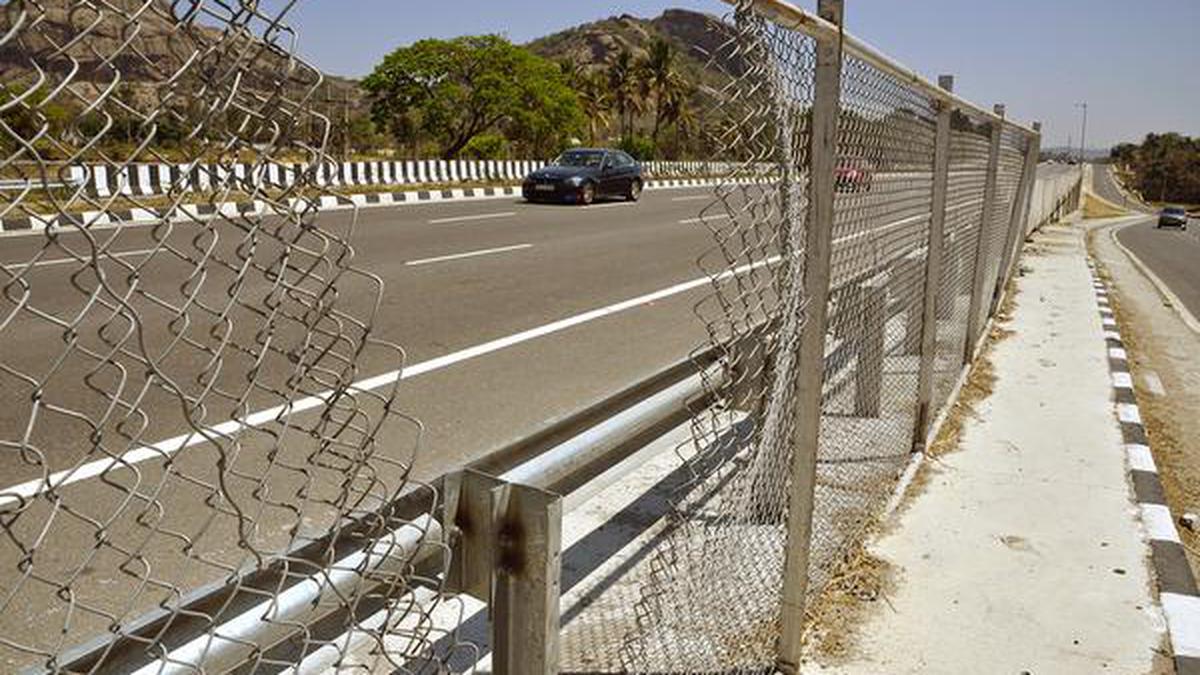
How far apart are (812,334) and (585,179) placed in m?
19.2

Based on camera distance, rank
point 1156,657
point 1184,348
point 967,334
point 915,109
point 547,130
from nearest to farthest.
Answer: point 1156,657, point 915,109, point 967,334, point 1184,348, point 547,130

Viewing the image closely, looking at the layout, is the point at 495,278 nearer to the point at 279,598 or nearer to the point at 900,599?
the point at 900,599

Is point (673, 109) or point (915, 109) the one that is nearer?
point (915, 109)

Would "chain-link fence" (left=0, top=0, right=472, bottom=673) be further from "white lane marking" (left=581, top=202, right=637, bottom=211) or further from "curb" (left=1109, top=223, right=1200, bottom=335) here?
"white lane marking" (left=581, top=202, right=637, bottom=211)

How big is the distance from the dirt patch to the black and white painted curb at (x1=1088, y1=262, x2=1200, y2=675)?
14 cm

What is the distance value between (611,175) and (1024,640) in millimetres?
20003

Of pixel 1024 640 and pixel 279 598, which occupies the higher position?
pixel 279 598

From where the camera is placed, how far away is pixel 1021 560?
3.99 m

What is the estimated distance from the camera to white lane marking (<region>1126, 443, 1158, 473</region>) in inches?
202

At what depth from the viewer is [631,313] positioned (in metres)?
9.07

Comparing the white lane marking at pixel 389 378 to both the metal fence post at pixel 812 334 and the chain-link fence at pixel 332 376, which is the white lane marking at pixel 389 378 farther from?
the metal fence post at pixel 812 334

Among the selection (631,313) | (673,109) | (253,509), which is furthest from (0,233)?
(673,109)

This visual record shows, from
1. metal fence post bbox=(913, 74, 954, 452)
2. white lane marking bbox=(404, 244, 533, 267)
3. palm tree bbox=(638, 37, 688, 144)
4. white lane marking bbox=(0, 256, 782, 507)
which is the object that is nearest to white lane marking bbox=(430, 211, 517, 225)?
white lane marking bbox=(404, 244, 533, 267)

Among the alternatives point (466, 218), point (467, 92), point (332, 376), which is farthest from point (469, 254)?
point (467, 92)
